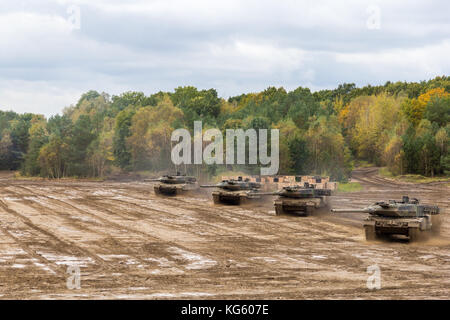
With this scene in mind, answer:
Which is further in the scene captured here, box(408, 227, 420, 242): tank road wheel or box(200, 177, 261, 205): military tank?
box(200, 177, 261, 205): military tank

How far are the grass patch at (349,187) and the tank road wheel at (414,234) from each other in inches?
1378

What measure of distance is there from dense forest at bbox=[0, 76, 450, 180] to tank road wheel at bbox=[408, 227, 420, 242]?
41090mm

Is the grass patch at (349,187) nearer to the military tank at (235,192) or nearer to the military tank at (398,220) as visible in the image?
the military tank at (235,192)

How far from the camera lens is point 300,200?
31484 mm

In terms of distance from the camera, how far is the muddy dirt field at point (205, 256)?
1456cm

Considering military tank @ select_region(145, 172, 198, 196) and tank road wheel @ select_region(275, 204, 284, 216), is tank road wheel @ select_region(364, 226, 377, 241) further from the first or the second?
military tank @ select_region(145, 172, 198, 196)

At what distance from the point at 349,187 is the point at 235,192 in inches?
1009

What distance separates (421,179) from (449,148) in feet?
20.8

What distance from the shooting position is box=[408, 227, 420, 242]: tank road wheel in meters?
22.3

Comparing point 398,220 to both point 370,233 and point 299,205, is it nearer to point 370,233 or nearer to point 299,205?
point 370,233

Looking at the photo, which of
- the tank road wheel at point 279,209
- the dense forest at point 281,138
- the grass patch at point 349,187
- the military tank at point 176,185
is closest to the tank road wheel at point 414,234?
the tank road wheel at point 279,209

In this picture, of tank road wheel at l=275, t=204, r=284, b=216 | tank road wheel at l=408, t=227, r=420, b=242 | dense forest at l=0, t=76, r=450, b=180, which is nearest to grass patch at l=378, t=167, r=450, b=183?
dense forest at l=0, t=76, r=450, b=180

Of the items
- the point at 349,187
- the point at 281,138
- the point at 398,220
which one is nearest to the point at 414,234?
the point at 398,220
